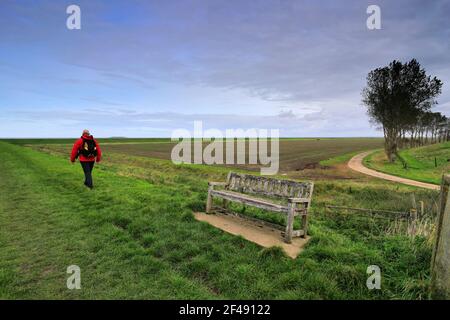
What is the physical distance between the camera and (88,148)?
34.1 ft

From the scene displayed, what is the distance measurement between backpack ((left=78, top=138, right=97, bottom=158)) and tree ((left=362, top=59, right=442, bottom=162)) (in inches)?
1317

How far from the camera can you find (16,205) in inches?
331

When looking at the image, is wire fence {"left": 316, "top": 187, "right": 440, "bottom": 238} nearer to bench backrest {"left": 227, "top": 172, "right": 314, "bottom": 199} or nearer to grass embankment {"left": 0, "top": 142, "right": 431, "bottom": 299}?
grass embankment {"left": 0, "top": 142, "right": 431, "bottom": 299}

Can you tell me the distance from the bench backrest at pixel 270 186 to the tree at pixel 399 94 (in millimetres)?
32253

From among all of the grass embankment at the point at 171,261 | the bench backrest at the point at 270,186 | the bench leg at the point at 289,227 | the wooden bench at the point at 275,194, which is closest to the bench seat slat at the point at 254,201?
the wooden bench at the point at 275,194

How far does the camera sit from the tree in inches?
1396

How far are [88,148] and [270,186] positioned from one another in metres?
6.72

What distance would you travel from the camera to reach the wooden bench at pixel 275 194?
579 cm

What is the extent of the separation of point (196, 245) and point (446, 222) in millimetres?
3631

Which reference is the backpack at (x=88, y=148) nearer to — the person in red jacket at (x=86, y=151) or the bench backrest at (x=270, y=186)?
the person in red jacket at (x=86, y=151)

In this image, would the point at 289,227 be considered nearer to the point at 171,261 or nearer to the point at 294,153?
the point at 171,261

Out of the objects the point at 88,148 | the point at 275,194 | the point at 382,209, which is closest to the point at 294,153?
the point at 382,209

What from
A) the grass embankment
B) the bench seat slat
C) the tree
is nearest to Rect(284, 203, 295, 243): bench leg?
the bench seat slat
